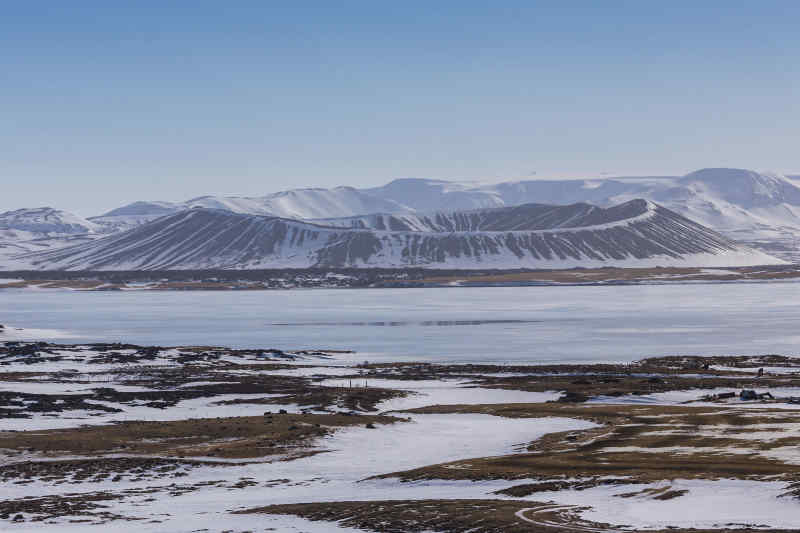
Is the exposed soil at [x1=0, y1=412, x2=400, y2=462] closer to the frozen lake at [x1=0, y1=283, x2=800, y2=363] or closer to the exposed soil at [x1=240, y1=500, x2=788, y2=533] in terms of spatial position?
the exposed soil at [x1=240, y1=500, x2=788, y2=533]

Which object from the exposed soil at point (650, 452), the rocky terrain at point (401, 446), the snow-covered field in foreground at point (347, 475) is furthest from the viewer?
the exposed soil at point (650, 452)

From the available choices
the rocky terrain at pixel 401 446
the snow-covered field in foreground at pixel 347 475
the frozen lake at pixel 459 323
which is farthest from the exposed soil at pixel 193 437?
the frozen lake at pixel 459 323

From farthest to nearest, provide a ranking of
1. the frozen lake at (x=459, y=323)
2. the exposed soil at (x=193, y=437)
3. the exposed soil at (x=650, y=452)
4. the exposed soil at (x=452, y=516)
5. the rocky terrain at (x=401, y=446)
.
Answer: the frozen lake at (x=459, y=323) → the exposed soil at (x=193, y=437) → the exposed soil at (x=650, y=452) → the rocky terrain at (x=401, y=446) → the exposed soil at (x=452, y=516)

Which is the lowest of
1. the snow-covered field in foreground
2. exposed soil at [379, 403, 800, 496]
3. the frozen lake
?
the snow-covered field in foreground

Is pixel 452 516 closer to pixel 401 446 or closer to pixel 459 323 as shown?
pixel 401 446

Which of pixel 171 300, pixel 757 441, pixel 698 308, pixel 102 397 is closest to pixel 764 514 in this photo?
pixel 757 441

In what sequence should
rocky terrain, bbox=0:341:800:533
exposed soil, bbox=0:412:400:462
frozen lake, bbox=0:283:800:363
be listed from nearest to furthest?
rocky terrain, bbox=0:341:800:533 < exposed soil, bbox=0:412:400:462 < frozen lake, bbox=0:283:800:363

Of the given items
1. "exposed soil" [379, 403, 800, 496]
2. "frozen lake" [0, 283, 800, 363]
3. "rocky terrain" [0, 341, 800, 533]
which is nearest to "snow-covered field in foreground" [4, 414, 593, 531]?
"rocky terrain" [0, 341, 800, 533]

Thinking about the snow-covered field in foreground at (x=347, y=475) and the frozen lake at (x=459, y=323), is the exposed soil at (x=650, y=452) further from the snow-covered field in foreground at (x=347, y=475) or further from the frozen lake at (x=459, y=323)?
the frozen lake at (x=459, y=323)
